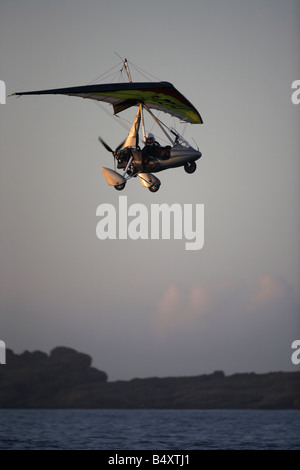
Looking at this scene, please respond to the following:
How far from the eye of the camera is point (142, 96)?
39.5m

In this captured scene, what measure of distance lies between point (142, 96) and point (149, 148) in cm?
360

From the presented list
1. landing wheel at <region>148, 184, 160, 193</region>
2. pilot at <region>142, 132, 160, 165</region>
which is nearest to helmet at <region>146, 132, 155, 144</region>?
pilot at <region>142, 132, 160, 165</region>

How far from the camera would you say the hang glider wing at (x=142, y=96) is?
120 feet

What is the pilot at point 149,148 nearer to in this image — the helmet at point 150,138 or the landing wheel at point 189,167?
the helmet at point 150,138

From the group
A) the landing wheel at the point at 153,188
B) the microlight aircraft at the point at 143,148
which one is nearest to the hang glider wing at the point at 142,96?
the microlight aircraft at the point at 143,148

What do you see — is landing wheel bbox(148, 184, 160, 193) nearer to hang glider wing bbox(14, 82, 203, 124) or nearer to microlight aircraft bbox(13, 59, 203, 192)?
microlight aircraft bbox(13, 59, 203, 192)

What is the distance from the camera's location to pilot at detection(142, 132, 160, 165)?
37219 mm

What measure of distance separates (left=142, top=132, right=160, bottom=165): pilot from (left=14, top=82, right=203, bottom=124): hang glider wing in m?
2.35

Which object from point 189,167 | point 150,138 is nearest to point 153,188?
point 189,167

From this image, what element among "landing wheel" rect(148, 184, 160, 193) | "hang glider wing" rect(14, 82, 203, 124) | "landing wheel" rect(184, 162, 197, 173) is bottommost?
"landing wheel" rect(148, 184, 160, 193)

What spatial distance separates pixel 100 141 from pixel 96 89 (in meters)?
2.67

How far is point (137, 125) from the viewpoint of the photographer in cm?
3812
